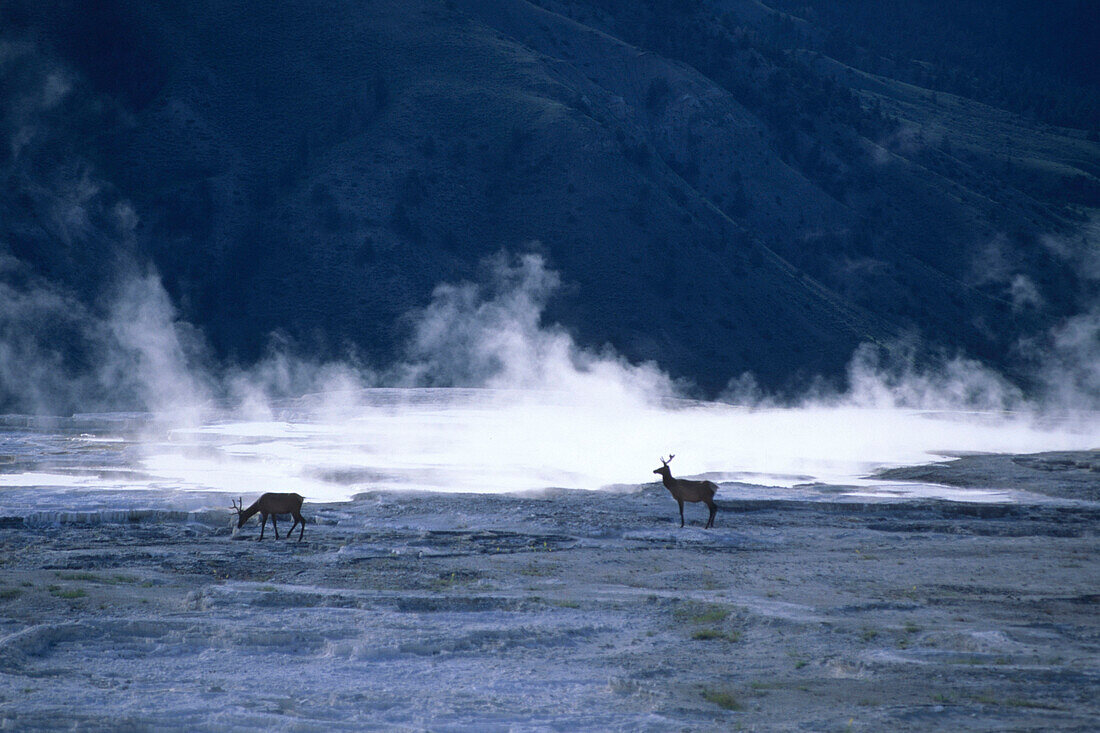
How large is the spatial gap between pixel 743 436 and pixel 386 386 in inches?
1070

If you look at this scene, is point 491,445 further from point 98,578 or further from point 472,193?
point 472,193

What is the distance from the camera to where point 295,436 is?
160 feet

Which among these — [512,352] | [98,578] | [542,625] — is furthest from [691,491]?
[512,352]

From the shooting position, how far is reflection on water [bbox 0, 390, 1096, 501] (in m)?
33.2

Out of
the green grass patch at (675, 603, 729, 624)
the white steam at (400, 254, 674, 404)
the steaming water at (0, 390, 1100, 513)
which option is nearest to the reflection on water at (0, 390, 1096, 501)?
the steaming water at (0, 390, 1100, 513)

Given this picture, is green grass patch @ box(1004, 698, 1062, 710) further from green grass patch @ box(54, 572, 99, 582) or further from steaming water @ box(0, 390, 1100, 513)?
steaming water @ box(0, 390, 1100, 513)

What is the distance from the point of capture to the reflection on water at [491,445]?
109 feet

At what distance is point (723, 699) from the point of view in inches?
480

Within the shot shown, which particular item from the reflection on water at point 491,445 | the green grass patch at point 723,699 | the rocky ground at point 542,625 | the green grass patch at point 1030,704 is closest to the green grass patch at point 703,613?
the rocky ground at point 542,625

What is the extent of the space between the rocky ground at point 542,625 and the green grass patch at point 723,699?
1.4 inches

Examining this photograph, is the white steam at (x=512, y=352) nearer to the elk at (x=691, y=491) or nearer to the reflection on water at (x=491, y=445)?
the reflection on water at (x=491, y=445)

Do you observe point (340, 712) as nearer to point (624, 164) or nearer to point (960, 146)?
point (624, 164)

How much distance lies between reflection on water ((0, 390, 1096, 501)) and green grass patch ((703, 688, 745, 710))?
18098 mm

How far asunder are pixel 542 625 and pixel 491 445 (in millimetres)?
32163
